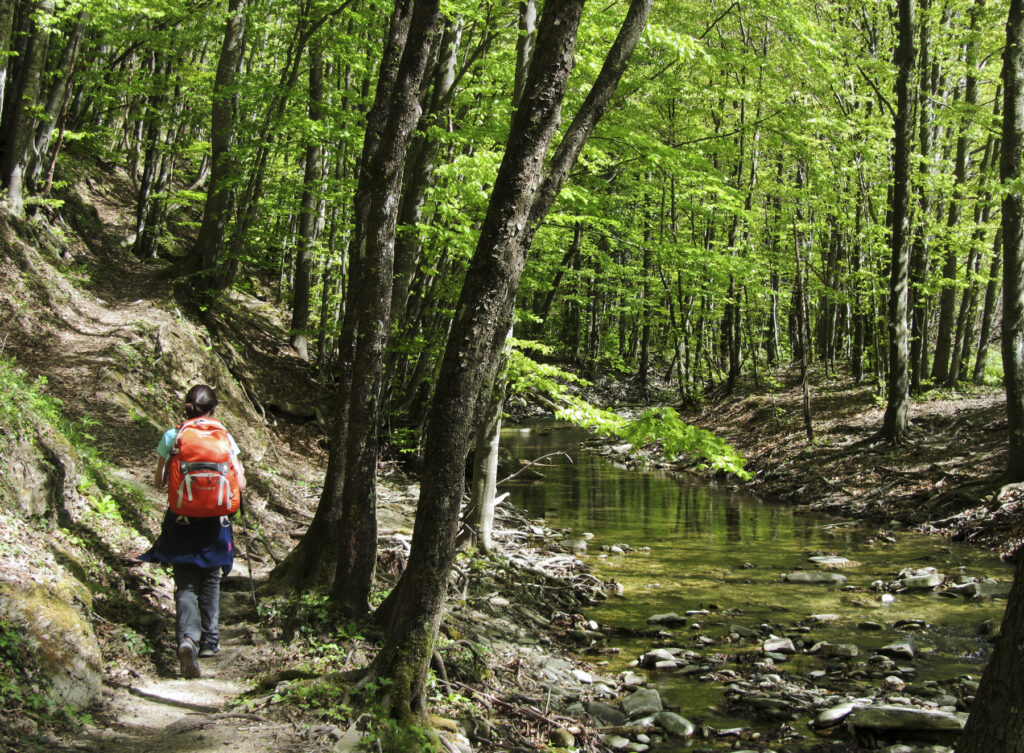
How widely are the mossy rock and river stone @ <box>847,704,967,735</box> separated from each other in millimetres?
5285

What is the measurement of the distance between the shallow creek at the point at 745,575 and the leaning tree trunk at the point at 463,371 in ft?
9.43

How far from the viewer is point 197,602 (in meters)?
5.15

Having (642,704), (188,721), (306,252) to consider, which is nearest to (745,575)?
(642,704)

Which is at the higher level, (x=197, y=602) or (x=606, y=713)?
(x=197, y=602)

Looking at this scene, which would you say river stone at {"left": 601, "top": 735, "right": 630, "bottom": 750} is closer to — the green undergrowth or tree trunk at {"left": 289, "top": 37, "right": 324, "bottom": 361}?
the green undergrowth

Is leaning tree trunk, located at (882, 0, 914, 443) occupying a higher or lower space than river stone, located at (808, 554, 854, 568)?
higher

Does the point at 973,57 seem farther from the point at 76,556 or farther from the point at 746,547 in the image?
the point at 76,556

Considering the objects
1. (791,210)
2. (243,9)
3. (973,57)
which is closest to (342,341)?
(243,9)

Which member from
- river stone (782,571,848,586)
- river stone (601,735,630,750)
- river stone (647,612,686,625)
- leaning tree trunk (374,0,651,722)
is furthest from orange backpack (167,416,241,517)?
river stone (782,571,848,586)

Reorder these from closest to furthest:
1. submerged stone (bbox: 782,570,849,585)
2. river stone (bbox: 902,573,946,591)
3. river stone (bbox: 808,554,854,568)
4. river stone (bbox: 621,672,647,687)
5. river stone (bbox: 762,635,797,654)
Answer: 1. river stone (bbox: 621,672,647,687)
2. river stone (bbox: 762,635,797,654)
3. river stone (bbox: 902,573,946,591)
4. submerged stone (bbox: 782,570,849,585)
5. river stone (bbox: 808,554,854,568)

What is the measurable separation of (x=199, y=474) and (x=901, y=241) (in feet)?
52.0

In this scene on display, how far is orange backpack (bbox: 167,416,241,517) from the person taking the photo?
16.7 feet

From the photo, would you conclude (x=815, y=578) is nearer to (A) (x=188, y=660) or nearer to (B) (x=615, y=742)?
(B) (x=615, y=742)

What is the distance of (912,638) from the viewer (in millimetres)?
7621
